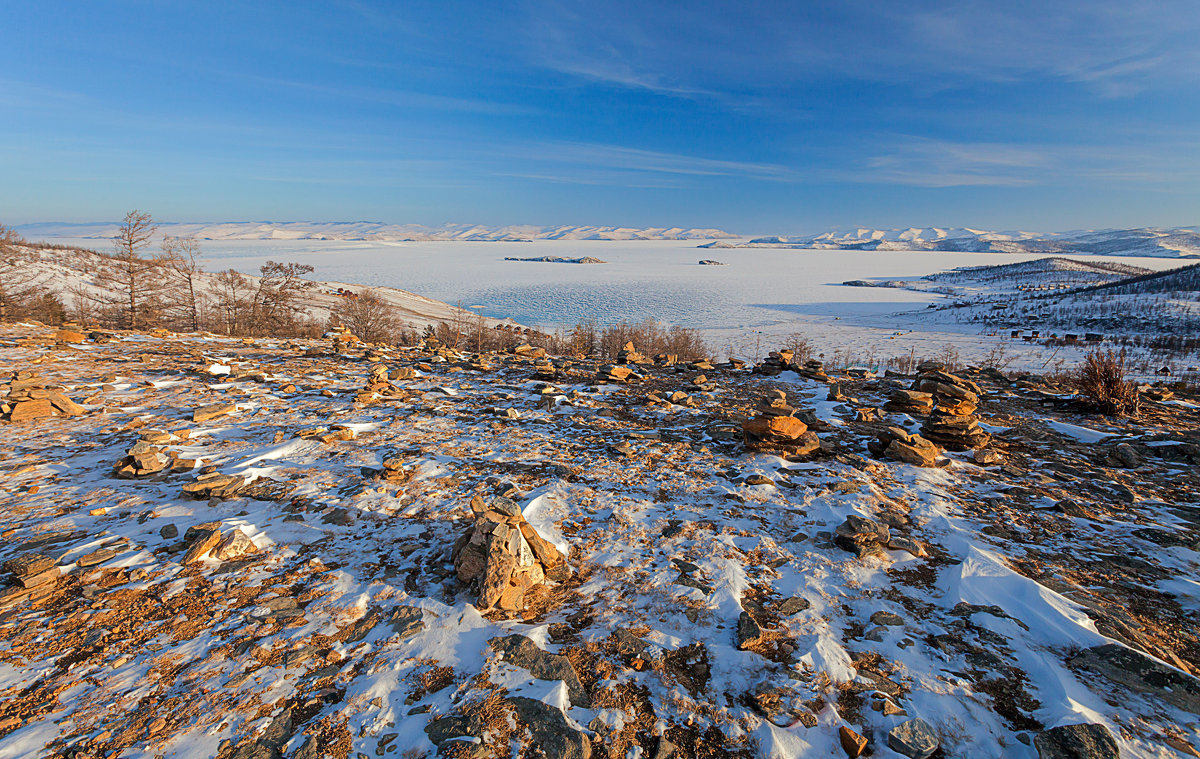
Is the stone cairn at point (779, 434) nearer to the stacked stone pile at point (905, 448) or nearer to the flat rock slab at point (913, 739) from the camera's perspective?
the stacked stone pile at point (905, 448)

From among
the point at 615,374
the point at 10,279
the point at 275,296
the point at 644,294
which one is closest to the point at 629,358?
the point at 615,374

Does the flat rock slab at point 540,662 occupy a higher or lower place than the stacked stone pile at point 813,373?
lower

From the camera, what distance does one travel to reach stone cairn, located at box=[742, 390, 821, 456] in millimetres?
5559

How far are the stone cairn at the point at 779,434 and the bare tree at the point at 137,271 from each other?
69.9 feet

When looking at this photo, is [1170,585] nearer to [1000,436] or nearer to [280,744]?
[1000,436]

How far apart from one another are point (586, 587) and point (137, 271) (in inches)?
857

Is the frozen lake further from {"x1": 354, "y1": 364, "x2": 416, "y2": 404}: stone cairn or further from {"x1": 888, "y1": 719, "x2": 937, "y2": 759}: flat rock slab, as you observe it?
{"x1": 888, "y1": 719, "x2": 937, "y2": 759}: flat rock slab

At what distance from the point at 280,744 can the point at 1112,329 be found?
2226 inches

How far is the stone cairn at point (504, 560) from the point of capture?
298cm

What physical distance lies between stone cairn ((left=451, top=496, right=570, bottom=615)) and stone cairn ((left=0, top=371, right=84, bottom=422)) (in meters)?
6.21

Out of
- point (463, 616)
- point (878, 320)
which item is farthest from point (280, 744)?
point (878, 320)

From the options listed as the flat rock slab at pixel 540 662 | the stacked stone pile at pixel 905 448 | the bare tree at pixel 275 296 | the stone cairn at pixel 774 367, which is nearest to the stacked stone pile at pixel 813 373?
the stone cairn at pixel 774 367

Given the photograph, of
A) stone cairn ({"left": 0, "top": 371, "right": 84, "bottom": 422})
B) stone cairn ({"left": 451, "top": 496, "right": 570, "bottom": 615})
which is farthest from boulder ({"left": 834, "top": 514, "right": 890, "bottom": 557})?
stone cairn ({"left": 0, "top": 371, "right": 84, "bottom": 422})

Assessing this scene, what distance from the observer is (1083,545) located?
3.66 m
